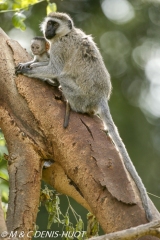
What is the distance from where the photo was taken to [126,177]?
5.07 meters

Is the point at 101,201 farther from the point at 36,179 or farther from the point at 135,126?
the point at 135,126

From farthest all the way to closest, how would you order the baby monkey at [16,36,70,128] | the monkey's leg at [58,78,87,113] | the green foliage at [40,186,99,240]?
the baby monkey at [16,36,70,128]
the monkey's leg at [58,78,87,113]
the green foliage at [40,186,99,240]

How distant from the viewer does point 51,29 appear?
21.8 feet

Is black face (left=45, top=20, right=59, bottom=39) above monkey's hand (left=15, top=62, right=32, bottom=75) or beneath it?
above

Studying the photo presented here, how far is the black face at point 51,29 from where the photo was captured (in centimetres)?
662

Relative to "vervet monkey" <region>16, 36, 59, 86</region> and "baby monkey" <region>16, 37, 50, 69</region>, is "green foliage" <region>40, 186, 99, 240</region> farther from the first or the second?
"baby monkey" <region>16, 37, 50, 69</region>

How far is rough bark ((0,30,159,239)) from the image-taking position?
501 centimetres

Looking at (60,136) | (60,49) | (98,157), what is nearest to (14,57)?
(60,49)

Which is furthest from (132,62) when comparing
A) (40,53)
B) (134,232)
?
(134,232)

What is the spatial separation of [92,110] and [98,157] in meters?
0.89

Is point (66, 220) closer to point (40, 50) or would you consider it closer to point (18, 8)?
point (40, 50)

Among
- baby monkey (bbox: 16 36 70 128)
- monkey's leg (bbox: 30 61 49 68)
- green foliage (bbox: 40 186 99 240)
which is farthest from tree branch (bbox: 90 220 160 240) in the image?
monkey's leg (bbox: 30 61 49 68)

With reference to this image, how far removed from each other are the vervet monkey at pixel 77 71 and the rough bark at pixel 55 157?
0.19 metres

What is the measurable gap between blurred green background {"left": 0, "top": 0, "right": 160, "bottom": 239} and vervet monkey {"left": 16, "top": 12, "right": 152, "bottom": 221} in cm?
584
